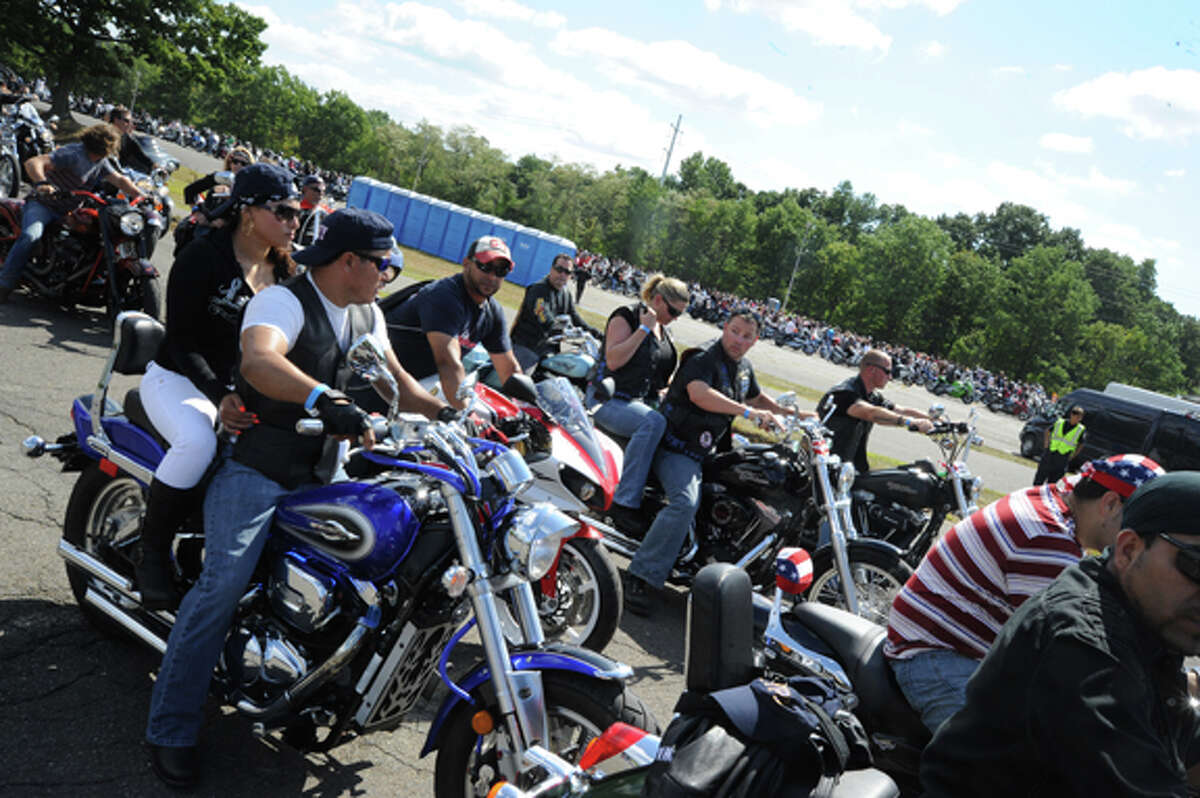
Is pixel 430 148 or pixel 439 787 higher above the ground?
pixel 430 148

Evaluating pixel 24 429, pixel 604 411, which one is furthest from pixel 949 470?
pixel 24 429

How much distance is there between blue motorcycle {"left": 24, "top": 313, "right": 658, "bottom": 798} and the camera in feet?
9.30

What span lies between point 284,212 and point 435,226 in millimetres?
40702

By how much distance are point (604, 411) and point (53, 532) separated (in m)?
3.60

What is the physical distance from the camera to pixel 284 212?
409cm

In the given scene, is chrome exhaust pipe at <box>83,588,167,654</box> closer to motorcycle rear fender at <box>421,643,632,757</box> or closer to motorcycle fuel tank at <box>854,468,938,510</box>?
motorcycle rear fender at <box>421,643,632,757</box>

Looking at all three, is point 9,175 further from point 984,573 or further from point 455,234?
point 455,234

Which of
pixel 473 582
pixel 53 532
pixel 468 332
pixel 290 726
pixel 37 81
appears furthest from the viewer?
pixel 37 81

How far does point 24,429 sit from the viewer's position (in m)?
6.16

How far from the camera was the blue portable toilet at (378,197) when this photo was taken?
146 ft

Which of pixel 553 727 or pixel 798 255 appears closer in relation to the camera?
pixel 553 727

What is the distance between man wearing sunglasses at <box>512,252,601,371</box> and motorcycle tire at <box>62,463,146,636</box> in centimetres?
519

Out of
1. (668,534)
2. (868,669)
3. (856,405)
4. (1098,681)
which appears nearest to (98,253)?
(668,534)

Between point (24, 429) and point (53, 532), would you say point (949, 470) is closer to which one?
point (53, 532)
